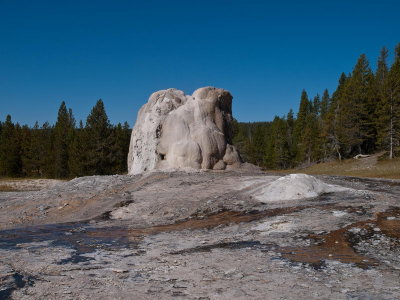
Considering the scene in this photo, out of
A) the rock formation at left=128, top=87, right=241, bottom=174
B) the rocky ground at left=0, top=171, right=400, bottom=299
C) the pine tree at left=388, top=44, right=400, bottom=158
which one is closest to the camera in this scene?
the rocky ground at left=0, top=171, right=400, bottom=299

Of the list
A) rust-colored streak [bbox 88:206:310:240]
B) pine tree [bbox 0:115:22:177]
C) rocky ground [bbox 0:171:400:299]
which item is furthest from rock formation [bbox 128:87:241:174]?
pine tree [bbox 0:115:22:177]

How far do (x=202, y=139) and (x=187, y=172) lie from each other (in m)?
2.19

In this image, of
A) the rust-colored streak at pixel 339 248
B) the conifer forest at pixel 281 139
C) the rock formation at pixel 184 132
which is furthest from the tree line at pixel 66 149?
the rust-colored streak at pixel 339 248

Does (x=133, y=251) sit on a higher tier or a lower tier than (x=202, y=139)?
lower

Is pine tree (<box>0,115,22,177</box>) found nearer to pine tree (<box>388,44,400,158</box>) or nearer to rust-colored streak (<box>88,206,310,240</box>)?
pine tree (<box>388,44,400,158</box>)

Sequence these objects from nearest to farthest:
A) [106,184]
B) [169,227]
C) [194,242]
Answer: [194,242]
[169,227]
[106,184]

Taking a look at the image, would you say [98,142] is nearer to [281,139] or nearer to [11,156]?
[11,156]

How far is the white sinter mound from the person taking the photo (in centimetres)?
1223

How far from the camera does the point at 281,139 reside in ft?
258

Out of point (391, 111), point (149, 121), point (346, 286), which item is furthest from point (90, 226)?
point (391, 111)

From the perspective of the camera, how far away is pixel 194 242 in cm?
816

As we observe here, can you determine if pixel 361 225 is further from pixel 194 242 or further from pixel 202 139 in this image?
pixel 202 139

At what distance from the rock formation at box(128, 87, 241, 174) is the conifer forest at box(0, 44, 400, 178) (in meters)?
31.3

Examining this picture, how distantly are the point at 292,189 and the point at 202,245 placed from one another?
554cm
